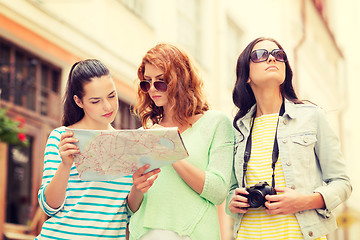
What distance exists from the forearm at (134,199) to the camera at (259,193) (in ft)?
1.70

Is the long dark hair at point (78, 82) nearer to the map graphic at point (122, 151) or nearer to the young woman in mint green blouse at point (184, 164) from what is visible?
the young woman in mint green blouse at point (184, 164)

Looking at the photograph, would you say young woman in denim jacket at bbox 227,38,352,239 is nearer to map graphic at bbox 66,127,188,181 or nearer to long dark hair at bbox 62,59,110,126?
map graphic at bbox 66,127,188,181

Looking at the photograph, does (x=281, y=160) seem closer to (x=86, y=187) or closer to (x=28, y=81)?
(x=86, y=187)

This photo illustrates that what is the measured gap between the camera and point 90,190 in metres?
2.91

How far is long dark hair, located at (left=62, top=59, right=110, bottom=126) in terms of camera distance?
298cm

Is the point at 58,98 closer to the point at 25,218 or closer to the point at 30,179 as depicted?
the point at 30,179

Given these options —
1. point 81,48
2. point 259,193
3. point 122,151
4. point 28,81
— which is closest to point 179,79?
point 122,151

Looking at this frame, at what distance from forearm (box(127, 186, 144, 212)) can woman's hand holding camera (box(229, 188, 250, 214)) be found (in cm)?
45

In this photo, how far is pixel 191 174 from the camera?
277cm

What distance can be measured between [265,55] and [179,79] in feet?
1.50

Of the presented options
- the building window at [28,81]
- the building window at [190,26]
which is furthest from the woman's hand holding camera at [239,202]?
the building window at [190,26]

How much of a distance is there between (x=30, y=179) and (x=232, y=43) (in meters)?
9.85

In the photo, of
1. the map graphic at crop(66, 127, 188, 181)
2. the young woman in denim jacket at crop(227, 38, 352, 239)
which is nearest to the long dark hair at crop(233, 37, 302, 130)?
the young woman in denim jacket at crop(227, 38, 352, 239)

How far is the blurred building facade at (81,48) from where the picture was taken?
7.36 meters
